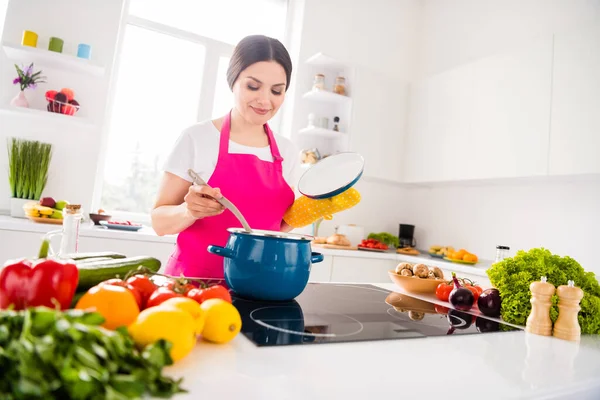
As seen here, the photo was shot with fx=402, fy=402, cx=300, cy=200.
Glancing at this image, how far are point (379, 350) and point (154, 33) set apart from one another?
3.31 metres

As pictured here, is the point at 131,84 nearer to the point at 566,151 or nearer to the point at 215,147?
the point at 215,147

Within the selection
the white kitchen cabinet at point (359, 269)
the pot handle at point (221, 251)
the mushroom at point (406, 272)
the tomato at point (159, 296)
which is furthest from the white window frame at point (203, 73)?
the tomato at point (159, 296)

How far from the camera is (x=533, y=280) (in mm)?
1047

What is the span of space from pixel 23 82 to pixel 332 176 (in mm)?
2338

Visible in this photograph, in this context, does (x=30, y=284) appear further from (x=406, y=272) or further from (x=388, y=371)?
(x=406, y=272)

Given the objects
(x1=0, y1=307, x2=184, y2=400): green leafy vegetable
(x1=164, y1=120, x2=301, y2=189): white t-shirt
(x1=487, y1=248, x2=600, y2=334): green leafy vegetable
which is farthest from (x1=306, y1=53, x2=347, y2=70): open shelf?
(x1=0, y1=307, x2=184, y2=400): green leafy vegetable

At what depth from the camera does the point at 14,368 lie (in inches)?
14.4

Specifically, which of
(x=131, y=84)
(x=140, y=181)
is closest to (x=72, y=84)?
(x=131, y=84)

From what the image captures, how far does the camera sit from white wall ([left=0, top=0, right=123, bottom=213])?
102 inches

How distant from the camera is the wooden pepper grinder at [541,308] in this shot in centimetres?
93

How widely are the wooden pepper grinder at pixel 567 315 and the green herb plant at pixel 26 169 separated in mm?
2752

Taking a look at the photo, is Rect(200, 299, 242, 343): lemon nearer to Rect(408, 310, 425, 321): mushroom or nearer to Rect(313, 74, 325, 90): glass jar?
Rect(408, 310, 425, 321): mushroom

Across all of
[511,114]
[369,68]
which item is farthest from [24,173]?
[511,114]

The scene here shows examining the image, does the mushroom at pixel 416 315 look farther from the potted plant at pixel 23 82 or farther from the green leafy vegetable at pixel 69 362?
the potted plant at pixel 23 82
